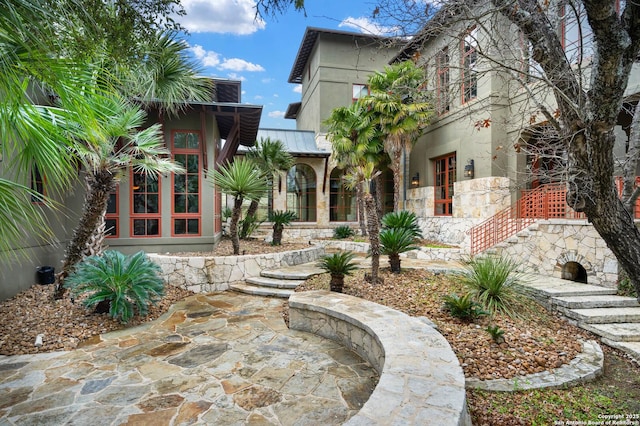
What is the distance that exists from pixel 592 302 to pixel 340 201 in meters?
11.9

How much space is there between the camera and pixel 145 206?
30.6ft

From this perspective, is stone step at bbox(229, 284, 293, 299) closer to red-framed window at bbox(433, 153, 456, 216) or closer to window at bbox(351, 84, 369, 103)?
red-framed window at bbox(433, 153, 456, 216)

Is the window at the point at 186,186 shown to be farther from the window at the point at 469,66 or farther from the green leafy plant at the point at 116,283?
the window at the point at 469,66

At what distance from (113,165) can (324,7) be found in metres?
4.39

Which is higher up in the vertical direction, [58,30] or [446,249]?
[58,30]

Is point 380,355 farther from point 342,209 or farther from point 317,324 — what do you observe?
point 342,209

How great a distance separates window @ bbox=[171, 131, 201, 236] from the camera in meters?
9.45

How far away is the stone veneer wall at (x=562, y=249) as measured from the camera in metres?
6.73

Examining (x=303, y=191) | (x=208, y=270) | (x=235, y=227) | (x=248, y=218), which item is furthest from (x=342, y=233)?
(x=208, y=270)

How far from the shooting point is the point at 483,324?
15.7 ft

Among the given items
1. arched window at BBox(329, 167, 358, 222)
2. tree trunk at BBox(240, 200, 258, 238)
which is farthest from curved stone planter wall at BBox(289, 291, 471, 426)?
arched window at BBox(329, 167, 358, 222)

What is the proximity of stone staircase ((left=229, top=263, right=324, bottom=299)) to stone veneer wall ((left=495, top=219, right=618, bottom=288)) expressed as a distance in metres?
5.31

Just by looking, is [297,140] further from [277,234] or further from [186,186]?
[186,186]

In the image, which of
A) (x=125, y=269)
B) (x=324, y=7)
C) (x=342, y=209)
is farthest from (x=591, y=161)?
(x=342, y=209)
